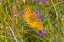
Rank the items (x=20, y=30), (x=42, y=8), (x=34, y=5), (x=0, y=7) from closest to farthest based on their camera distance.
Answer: (x=0, y=7), (x=20, y=30), (x=42, y=8), (x=34, y=5)

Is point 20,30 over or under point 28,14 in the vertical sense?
under

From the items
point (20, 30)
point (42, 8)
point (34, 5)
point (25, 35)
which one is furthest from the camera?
point (34, 5)

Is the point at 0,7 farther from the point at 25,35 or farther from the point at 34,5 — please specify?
the point at 34,5

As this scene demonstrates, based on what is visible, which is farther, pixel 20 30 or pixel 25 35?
pixel 25 35

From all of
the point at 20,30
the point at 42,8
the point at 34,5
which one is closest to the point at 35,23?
the point at 20,30

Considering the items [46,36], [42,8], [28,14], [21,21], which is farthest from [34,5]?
[28,14]

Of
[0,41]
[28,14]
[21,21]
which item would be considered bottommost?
[0,41]

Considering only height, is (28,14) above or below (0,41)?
above

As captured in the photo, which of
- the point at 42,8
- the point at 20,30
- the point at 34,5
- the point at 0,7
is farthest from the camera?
the point at 34,5

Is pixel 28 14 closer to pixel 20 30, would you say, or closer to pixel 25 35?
pixel 20 30
